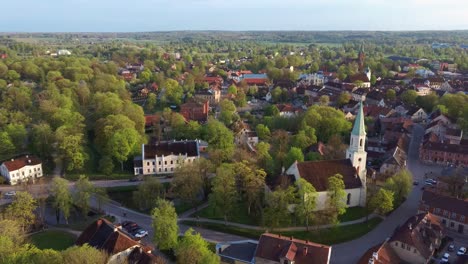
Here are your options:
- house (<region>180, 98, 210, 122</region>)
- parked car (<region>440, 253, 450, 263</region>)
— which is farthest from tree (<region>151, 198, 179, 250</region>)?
house (<region>180, 98, 210, 122</region>)

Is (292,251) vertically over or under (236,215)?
over

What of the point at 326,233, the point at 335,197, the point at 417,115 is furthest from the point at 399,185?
the point at 417,115

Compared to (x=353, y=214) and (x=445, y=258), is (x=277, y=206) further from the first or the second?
(x=445, y=258)

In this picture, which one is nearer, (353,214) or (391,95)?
(353,214)

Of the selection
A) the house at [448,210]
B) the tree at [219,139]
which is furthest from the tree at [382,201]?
the tree at [219,139]

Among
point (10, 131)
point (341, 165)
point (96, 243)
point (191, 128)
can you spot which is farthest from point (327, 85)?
Result: point (96, 243)
